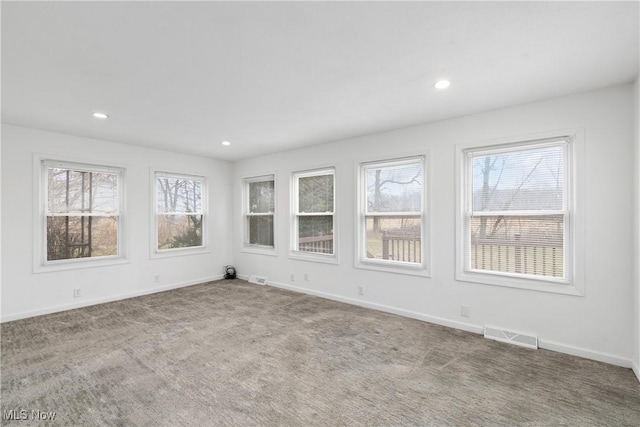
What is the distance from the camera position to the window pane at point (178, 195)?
5.38 metres

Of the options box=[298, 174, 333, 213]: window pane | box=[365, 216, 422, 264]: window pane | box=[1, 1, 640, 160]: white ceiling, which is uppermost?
box=[1, 1, 640, 160]: white ceiling

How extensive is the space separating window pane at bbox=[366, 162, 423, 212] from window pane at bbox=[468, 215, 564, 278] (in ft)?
2.67

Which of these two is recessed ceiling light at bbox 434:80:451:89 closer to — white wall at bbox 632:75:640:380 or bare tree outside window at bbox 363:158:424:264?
bare tree outside window at bbox 363:158:424:264

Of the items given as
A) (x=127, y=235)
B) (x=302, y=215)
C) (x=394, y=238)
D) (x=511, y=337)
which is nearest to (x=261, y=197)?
(x=302, y=215)

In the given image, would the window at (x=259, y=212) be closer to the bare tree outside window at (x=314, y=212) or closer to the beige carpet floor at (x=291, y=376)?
the bare tree outside window at (x=314, y=212)

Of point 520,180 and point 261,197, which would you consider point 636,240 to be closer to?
point 520,180

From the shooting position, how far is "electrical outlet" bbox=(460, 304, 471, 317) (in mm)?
3455

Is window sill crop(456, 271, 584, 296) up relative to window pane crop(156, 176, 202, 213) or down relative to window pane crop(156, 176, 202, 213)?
down

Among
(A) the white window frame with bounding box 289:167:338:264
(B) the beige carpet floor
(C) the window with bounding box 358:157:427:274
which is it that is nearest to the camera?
(B) the beige carpet floor

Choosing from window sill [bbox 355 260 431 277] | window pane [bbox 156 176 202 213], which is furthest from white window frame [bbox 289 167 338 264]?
window pane [bbox 156 176 202 213]

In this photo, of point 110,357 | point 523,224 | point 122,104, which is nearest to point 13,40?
point 122,104

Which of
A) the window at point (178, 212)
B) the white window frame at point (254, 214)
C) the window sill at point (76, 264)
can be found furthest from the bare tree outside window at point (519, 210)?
the window sill at point (76, 264)

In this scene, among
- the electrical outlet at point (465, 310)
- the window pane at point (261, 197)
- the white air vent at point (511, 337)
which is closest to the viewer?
the white air vent at point (511, 337)

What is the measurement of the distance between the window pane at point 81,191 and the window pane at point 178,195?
71 cm
